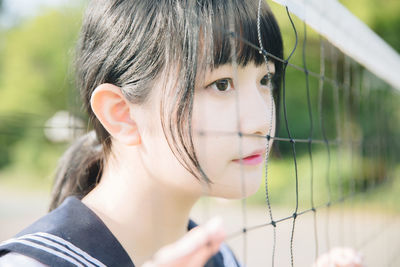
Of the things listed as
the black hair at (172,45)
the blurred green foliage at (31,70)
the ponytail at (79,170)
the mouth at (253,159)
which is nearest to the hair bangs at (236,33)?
the black hair at (172,45)

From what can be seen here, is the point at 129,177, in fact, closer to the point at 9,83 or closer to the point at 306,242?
the point at 306,242

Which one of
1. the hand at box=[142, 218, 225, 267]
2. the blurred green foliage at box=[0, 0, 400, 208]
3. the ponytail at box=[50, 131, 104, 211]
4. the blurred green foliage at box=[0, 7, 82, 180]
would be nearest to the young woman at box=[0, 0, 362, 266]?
the ponytail at box=[50, 131, 104, 211]

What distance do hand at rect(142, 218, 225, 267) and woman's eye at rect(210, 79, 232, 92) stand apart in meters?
0.33

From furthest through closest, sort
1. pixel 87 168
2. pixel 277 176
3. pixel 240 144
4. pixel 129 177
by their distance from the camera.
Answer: pixel 277 176, pixel 87 168, pixel 129 177, pixel 240 144

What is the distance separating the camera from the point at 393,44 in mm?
5715

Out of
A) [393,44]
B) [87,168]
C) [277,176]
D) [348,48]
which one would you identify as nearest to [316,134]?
[277,176]

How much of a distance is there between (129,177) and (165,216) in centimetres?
11

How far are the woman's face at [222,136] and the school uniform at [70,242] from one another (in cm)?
14

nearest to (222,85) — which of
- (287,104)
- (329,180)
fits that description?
(329,180)

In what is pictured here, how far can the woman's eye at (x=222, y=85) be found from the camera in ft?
2.44

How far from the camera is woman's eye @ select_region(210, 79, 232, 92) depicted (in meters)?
0.74

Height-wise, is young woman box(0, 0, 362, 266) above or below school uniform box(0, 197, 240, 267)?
above

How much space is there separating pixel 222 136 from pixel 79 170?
0.41 metres

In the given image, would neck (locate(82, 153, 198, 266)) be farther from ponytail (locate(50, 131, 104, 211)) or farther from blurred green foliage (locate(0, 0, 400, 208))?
blurred green foliage (locate(0, 0, 400, 208))
